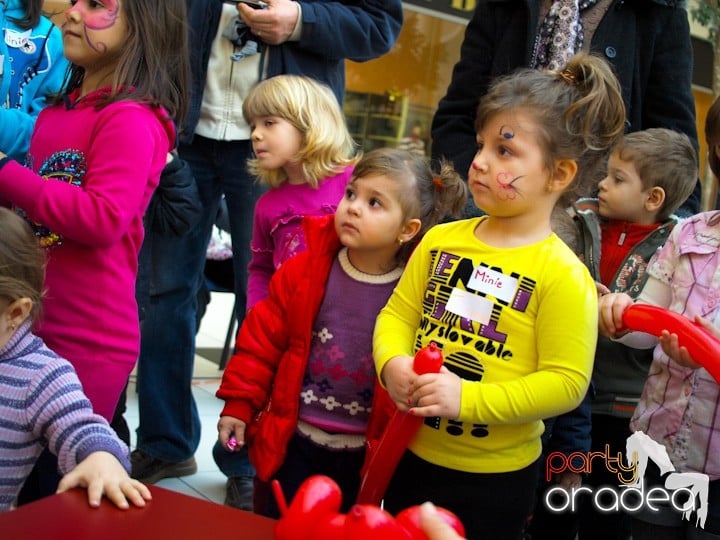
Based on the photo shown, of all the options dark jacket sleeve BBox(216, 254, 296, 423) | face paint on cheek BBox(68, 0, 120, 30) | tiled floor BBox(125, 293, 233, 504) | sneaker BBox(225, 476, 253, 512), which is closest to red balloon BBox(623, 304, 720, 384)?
dark jacket sleeve BBox(216, 254, 296, 423)

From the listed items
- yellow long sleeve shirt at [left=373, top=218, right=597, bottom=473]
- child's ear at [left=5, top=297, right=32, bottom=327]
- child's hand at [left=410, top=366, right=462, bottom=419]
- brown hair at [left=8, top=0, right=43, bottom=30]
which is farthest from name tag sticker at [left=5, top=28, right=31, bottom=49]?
child's hand at [left=410, top=366, right=462, bottom=419]

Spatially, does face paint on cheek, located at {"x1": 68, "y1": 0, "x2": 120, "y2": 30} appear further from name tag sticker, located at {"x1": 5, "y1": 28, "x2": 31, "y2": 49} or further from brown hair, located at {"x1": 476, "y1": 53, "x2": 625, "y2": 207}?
brown hair, located at {"x1": 476, "y1": 53, "x2": 625, "y2": 207}

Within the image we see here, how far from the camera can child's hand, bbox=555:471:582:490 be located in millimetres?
2293

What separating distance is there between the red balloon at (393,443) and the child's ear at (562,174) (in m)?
0.40

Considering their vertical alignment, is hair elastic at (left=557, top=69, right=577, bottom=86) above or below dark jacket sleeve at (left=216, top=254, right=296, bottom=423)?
above

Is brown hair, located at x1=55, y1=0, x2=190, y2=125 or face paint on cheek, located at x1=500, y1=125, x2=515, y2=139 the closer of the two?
face paint on cheek, located at x1=500, y1=125, x2=515, y2=139

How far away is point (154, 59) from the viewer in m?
2.18

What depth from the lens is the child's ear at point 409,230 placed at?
2.13 metres

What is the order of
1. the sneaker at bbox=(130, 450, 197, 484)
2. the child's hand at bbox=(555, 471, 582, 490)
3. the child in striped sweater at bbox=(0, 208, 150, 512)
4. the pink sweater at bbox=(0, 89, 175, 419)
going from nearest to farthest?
the child in striped sweater at bbox=(0, 208, 150, 512)
the pink sweater at bbox=(0, 89, 175, 419)
the child's hand at bbox=(555, 471, 582, 490)
the sneaker at bbox=(130, 450, 197, 484)

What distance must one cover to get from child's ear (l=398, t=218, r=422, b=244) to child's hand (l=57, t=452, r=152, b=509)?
3.04ft

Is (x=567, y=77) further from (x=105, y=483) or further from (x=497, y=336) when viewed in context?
(x=105, y=483)

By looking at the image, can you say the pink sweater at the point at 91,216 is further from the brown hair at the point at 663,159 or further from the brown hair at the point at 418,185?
the brown hair at the point at 663,159

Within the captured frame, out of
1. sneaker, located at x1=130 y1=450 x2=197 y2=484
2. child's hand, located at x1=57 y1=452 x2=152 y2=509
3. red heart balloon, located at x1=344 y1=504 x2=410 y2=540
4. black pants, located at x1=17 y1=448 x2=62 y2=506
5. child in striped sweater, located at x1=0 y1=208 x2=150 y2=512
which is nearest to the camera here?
red heart balloon, located at x1=344 y1=504 x2=410 y2=540

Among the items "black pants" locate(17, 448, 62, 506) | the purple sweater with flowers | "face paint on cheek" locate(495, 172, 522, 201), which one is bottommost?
"black pants" locate(17, 448, 62, 506)
